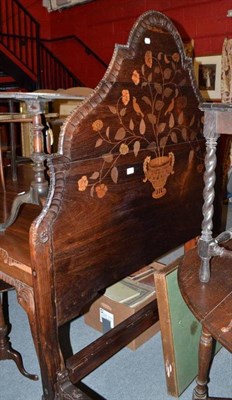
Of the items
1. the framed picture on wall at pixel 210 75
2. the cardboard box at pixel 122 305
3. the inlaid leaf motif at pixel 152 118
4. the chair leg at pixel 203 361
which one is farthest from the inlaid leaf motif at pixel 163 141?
the framed picture on wall at pixel 210 75

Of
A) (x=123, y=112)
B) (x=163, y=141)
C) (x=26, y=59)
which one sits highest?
(x=26, y=59)

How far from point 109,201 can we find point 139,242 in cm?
29

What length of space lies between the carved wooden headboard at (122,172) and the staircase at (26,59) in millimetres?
5946

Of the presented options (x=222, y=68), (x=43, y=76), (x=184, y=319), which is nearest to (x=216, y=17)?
(x=222, y=68)

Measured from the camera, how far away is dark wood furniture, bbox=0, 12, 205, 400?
1.19 meters

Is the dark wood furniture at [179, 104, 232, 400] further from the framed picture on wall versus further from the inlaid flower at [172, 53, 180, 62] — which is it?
the framed picture on wall

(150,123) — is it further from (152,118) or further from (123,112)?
(123,112)

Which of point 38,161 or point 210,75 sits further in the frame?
point 210,75

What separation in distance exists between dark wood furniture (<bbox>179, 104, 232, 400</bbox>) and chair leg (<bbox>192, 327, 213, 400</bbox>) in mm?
297

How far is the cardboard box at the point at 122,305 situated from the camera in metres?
2.00

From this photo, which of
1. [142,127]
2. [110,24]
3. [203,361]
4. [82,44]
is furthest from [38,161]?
[82,44]

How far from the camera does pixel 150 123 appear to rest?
151cm

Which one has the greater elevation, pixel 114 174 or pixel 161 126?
pixel 161 126

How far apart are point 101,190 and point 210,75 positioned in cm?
491
